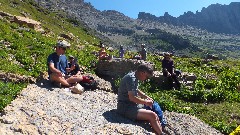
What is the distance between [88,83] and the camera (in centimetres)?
1694

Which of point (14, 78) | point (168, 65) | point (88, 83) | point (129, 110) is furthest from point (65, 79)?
point (168, 65)

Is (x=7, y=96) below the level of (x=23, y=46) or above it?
below

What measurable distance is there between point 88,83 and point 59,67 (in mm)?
1454

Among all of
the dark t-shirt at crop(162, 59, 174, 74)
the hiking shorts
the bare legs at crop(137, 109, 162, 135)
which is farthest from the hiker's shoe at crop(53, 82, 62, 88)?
the dark t-shirt at crop(162, 59, 174, 74)

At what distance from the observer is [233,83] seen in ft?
84.0

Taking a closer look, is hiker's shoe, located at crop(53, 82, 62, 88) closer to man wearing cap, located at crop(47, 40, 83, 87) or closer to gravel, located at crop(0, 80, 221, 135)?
man wearing cap, located at crop(47, 40, 83, 87)

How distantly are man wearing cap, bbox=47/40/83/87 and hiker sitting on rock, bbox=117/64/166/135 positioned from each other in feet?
11.7

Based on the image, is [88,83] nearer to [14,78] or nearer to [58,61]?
[58,61]

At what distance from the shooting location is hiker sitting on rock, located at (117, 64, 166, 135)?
12291 mm

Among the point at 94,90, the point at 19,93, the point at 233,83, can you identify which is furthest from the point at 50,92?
the point at 233,83

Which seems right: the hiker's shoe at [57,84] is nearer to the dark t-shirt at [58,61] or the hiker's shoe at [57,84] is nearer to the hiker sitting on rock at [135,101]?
the dark t-shirt at [58,61]

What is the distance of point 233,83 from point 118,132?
15772 mm

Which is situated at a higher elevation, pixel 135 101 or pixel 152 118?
pixel 135 101

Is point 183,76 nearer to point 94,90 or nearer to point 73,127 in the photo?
point 94,90
